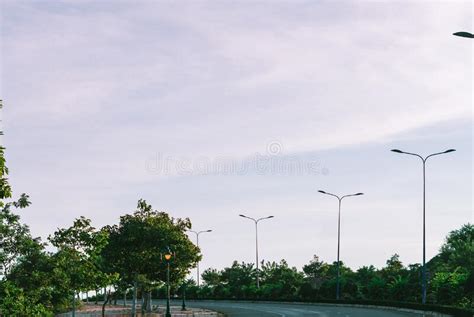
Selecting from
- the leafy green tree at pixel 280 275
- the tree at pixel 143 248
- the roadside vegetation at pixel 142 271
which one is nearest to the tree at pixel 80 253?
the roadside vegetation at pixel 142 271

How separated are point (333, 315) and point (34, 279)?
93.4 feet

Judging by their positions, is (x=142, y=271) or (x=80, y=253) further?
(x=142, y=271)

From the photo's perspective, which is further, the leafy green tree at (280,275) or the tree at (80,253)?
the leafy green tree at (280,275)

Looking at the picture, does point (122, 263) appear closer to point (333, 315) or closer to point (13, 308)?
point (333, 315)

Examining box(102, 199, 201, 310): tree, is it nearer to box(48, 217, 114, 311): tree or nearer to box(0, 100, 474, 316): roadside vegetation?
box(0, 100, 474, 316): roadside vegetation

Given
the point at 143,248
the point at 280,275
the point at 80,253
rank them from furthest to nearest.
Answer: the point at 280,275 < the point at 143,248 < the point at 80,253

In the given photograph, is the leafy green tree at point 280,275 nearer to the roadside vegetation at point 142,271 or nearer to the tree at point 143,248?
the roadside vegetation at point 142,271

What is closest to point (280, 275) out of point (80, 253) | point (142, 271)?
point (142, 271)

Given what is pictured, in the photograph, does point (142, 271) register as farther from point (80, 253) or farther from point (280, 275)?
point (280, 275)

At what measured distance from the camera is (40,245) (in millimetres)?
32938

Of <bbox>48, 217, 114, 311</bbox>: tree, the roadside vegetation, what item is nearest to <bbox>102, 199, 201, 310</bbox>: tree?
the roadside vegetation

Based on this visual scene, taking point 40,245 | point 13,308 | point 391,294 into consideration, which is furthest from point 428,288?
point 13,308

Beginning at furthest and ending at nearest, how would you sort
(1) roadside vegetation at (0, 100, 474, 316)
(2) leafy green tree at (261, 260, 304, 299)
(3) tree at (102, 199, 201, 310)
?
(2) leafy green tree at (261, 260, 304, 299) → (3) tree at (102, 199, 201, 310) → (1) roadside vegetation at (0, 100, 474, 316)

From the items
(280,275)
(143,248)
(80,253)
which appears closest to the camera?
(80,253)
